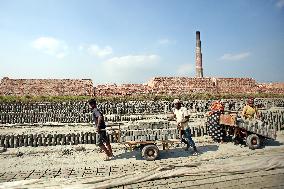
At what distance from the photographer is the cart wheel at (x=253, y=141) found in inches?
379

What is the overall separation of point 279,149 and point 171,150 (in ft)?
11.1

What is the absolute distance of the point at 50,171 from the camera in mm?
7590

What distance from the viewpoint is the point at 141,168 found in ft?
25.1

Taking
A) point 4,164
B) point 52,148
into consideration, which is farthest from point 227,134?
point 4,164

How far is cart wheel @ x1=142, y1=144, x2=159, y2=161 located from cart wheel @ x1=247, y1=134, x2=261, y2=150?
3.28m

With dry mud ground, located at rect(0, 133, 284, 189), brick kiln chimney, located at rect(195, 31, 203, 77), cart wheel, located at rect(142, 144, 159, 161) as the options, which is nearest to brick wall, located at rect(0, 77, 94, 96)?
brick kiln chimney, located at rect(195, 31, 203, 77)

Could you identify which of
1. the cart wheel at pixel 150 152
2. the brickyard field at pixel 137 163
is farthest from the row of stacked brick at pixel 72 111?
the cart wheel at pixel 150 152

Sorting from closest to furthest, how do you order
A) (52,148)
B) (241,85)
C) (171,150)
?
(171,150), (52,148), (241,85)

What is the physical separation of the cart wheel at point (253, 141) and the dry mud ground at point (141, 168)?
7.6 inches

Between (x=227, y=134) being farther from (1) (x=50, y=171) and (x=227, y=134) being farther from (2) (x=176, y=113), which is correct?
(1) (x=50, y=171)

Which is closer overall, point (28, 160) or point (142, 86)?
point (28, 160)

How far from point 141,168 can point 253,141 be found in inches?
166

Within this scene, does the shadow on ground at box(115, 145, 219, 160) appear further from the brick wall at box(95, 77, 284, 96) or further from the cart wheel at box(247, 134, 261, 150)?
the brick wall at box(95, 77, 284, 96)

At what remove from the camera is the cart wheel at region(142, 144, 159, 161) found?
844 centimetres
